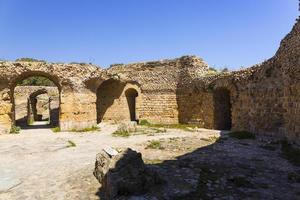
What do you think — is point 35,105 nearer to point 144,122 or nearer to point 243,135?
point 144,122

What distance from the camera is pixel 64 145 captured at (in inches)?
457

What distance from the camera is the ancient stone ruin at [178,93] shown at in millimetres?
11484

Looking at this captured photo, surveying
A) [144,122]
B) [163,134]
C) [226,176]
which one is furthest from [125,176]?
[144,122]

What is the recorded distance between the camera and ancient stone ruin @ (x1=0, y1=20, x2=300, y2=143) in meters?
11.5

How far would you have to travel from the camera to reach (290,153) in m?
8.87

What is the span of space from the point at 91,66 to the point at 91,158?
10.4 metres

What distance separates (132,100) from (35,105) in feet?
40.5

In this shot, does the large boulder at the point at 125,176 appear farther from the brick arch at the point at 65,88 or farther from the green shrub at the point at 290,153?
the brick arch at the point at 65,88

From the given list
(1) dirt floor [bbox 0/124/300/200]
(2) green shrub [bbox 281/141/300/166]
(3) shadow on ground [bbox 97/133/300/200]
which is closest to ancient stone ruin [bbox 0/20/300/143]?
(2) green shrub [bbox 281/141/300/166]

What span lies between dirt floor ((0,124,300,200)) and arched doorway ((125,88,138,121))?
10.4 meters

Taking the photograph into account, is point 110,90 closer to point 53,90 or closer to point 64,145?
point 53,90

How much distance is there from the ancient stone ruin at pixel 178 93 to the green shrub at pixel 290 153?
41 centimetres

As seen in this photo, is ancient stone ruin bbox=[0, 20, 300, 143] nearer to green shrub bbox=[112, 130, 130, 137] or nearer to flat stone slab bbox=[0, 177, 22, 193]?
green shrub bbox=[112, 130, 130, 137]

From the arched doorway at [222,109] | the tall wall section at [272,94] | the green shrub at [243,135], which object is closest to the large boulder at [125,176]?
the tall wall section at [272,94]
